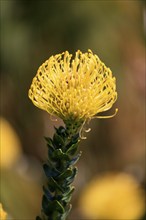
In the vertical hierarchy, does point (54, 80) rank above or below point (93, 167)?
above

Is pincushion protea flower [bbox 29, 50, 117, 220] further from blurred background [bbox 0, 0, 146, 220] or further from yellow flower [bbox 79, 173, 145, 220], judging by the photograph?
blurred background [bbox 0, 0, 146, 220]

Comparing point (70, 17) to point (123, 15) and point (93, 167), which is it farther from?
point (93, 167)

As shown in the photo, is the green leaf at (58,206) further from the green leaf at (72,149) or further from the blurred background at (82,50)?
the blurred background at (82,50)

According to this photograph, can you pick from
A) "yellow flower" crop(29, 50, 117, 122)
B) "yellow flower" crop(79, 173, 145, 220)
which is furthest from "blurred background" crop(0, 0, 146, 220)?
"yellow flower" crop(29, 50, 117, 122)

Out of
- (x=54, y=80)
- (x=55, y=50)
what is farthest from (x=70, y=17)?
(x=54, y=80)

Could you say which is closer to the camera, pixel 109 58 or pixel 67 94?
pixel 67 94

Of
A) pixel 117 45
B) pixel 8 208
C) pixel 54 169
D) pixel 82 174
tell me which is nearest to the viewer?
pixel 54 169

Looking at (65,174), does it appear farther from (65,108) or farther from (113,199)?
(113,199)

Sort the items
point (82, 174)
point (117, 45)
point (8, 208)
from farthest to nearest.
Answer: point (117, 45)
point (82, 174)
point (8, 208)
